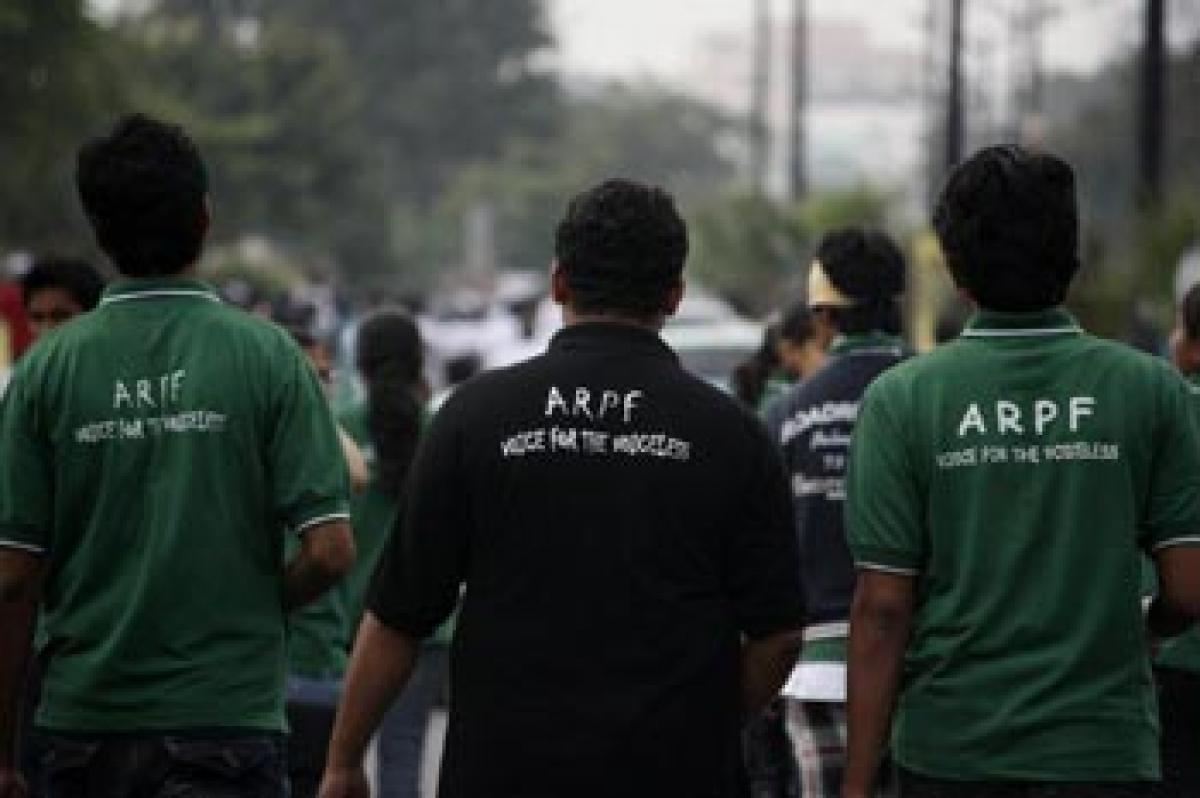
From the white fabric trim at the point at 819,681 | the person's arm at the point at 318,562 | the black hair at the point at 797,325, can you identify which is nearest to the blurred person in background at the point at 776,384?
the black hair at the point at 797,325

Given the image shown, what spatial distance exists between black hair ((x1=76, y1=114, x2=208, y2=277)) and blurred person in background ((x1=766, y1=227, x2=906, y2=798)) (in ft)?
7.59

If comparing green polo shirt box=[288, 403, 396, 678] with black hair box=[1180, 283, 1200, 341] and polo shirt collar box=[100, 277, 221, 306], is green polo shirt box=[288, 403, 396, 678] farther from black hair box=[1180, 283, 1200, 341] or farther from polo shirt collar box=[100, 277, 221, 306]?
polo shirt collar box=[100, 277, 221, 306]

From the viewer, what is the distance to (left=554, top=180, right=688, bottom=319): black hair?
5160 millimetres

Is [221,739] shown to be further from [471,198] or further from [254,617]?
[471,198]

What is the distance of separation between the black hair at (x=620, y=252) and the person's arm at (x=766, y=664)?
570 mm

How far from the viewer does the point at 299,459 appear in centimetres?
541

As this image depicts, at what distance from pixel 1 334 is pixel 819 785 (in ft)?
39.3

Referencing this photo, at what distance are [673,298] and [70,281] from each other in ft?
9.77

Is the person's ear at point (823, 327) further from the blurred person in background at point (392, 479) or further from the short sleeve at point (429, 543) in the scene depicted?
the short sleeve at point (429, 543)

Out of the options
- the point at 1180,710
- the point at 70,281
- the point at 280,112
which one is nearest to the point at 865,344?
the point at 1180,710

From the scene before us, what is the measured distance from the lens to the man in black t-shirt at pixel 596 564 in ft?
16.4

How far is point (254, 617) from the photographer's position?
5.43 meters

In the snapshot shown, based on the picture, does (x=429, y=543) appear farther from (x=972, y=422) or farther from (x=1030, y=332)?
(x=1030, y=332)

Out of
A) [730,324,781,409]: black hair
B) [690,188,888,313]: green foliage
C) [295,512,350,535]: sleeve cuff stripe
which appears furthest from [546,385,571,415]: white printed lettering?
[690,188,888,313]: green foliage
